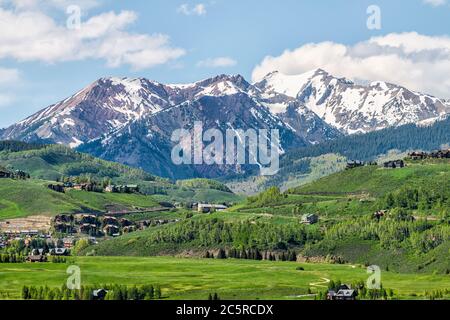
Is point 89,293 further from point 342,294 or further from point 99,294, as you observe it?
point 342,294

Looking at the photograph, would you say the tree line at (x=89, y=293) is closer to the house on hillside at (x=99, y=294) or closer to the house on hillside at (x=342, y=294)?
the house on hillside at (x=99, y=294)

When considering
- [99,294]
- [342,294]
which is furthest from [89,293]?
[342,294]

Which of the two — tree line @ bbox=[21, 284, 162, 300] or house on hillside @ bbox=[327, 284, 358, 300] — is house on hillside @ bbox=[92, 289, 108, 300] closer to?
tree line @ bbox=[21, 284, 162, 300]

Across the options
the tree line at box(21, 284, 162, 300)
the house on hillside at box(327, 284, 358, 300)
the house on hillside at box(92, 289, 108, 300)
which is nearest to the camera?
the house on hillside at box(327, 284, 358, 300)

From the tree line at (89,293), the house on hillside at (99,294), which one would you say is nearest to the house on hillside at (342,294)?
the tree line at (89,293)

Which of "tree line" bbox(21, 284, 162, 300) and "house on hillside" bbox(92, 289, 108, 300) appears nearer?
"house on hillside" bbox(92, 289, 108, 300)

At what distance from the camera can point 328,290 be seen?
191 metres

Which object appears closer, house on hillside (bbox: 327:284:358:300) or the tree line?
house on hillside (bbox: 327:284:358:300)

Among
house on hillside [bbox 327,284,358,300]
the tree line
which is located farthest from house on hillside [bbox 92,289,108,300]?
house on hillside [bbox 327,284,358,300]

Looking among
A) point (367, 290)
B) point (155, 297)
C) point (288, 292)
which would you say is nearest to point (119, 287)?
point (155, 297)

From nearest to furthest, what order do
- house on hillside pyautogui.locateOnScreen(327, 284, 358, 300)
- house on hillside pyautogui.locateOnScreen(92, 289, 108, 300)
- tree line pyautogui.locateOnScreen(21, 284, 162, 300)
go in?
house on hillside pyautogui.locateOnScreen(327, 284, 358, 300) → house on hillside pyautogui.locateOnScreen(92, 289, 108, 300) → tree line pyautogui.locateOnScreen(21, 284, 162, 300)

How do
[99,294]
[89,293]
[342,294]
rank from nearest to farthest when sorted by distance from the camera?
1. [342,294]
2. [99,294]
3. [89,293]
